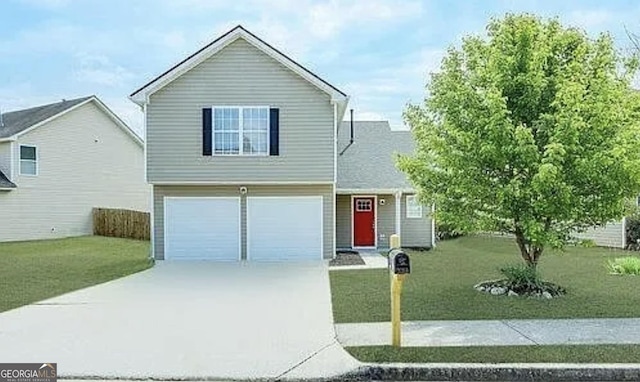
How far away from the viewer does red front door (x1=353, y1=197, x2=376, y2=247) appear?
885 inches

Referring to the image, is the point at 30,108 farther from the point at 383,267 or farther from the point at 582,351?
the point at 582,351

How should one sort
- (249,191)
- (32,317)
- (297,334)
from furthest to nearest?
(249,191) → (32,317) → (297,334)

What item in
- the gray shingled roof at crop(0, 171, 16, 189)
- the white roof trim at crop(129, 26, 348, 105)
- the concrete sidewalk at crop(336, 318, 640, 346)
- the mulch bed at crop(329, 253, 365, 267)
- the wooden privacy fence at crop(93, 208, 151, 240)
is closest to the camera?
the concrete sidewalk at crop(336, 318, 640, 346)

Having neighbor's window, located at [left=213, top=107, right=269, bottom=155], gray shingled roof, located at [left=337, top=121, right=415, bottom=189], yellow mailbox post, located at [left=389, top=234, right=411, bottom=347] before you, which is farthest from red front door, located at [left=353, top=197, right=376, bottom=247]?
yellow mailbox post, located at [left=389, top=234, right=411, bottom=347]

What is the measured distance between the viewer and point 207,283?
13.9m

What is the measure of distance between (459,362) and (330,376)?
1.53m

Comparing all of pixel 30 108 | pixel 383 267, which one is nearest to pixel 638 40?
pixel 383 267

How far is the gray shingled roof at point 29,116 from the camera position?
27.1 meters

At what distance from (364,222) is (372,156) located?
10.5 feet

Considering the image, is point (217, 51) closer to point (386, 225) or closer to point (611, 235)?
point (386, 225)

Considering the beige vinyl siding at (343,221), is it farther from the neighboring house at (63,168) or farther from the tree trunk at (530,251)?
the tree trunk at (530,251)

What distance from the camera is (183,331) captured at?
8570 mm

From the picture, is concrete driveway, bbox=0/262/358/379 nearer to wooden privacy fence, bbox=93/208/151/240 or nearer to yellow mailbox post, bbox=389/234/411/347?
yellow mailbox post, bbox=389/234/411/347

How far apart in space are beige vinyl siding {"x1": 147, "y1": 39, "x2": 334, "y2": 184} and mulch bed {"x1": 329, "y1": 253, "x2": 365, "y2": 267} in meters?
2.60
